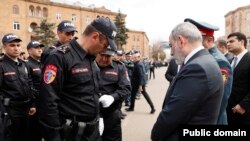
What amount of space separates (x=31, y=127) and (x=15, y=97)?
0.80 m

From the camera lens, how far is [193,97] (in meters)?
2.30

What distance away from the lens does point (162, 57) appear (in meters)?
104

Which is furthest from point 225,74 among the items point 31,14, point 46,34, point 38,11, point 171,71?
point 38,11

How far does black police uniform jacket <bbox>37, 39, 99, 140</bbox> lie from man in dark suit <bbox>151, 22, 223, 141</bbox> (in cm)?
78

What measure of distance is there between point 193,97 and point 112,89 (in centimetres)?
228

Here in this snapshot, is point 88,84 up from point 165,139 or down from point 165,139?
up

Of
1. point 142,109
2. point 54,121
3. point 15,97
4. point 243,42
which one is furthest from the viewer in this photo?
point 142,109

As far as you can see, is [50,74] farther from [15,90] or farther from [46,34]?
[46,34]

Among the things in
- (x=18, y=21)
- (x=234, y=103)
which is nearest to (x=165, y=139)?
(x=234, y=103)

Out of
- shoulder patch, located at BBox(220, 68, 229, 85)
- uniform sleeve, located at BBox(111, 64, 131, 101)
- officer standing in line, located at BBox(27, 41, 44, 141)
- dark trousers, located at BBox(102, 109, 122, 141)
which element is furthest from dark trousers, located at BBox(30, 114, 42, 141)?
shoulder patch, located at BBox(220, 68, 229, 85)

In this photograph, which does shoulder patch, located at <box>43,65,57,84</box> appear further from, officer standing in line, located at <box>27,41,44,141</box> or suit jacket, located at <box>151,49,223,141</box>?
officer standing in line, located at <box>27,41,44,141</box>

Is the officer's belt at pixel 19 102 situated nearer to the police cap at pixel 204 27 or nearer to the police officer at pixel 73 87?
the police officer at pixel 73 87

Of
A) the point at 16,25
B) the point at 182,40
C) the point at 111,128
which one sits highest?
the point at 16,25

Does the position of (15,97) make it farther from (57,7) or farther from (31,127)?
(57,7)
